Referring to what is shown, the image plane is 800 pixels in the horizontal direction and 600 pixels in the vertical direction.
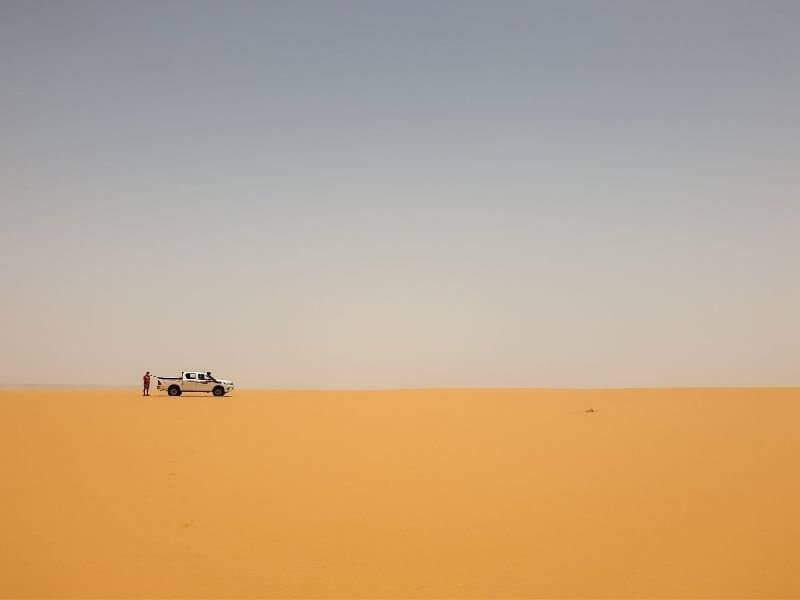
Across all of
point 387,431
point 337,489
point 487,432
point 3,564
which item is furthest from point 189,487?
point 487,432

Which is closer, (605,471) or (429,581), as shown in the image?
(429,581)

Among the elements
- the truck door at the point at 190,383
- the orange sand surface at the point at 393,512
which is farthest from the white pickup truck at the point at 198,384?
the orange sand surface at the point at 393,512

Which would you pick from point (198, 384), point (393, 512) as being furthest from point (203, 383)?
point (393, 512)

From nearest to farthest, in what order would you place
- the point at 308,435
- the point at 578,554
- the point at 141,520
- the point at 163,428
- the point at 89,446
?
the point at 578,554
the point at 141,520
the point at 89,446
the point at 308,435
the point at 163,428

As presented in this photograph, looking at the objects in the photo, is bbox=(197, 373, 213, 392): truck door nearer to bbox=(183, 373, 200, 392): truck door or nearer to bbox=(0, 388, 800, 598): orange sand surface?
bbox=(183, 373, 200, 392): truck door

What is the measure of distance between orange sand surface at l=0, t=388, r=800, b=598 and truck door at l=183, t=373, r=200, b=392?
758 inches

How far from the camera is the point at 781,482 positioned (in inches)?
480

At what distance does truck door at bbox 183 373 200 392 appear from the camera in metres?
38.2

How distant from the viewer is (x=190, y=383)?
126ft

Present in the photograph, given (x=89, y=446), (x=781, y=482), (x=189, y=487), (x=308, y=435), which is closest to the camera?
(x=189, y=487)

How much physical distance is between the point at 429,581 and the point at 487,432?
11.8m

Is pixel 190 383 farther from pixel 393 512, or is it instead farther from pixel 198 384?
pixel 393 512

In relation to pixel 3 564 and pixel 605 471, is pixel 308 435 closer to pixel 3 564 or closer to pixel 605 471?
pixel 605 471

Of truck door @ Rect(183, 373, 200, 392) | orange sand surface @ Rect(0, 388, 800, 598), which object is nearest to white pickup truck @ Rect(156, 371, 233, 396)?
truck door @ Rect(183, 373, 200, 392)
